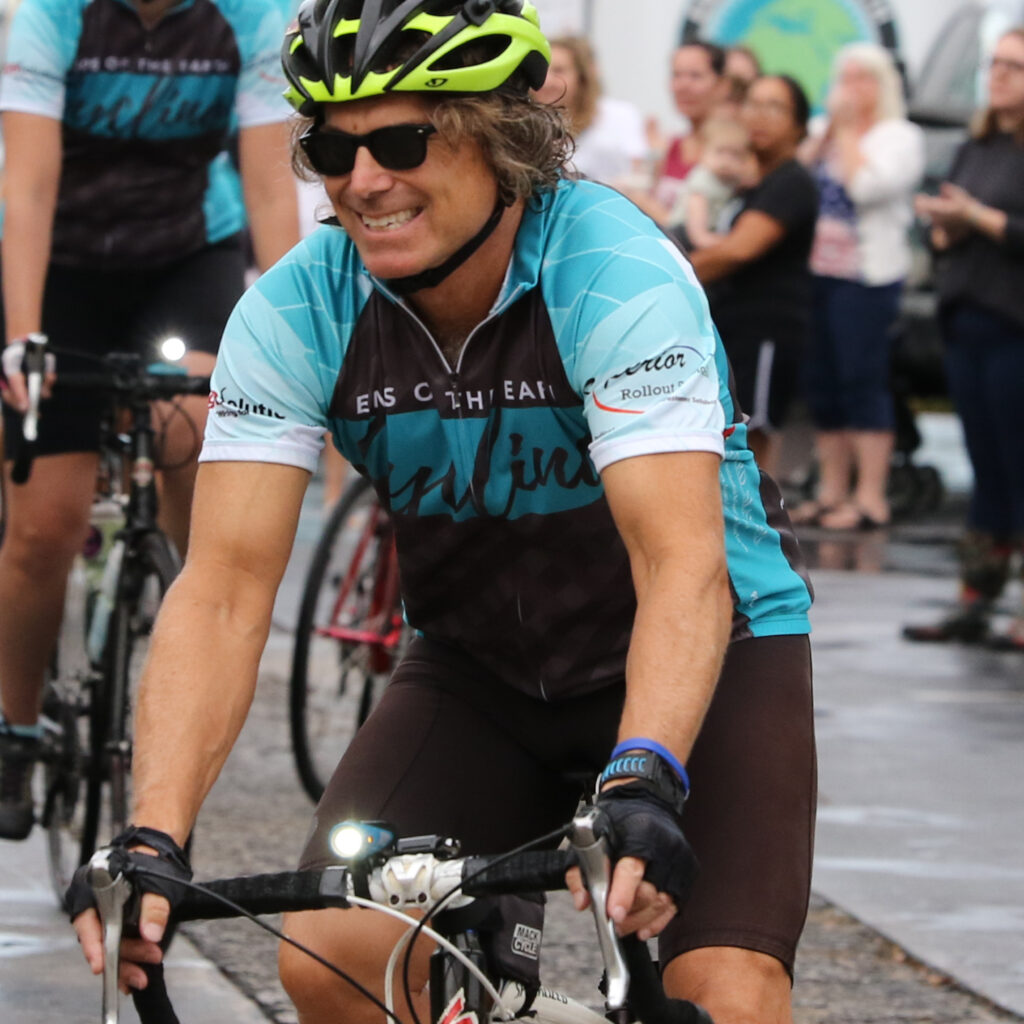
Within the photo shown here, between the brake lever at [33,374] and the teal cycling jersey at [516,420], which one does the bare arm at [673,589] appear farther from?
the brake lever at [33,374]

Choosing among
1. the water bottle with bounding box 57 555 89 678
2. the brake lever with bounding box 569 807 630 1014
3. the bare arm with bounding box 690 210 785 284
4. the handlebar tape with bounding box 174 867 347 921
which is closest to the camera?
the brake lever with bounding box 569 807 630 1014

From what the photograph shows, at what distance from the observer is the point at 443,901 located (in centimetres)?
242

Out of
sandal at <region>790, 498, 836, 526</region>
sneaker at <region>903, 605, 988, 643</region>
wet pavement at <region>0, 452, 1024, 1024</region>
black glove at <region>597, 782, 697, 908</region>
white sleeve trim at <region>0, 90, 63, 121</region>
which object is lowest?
sandal at <region>790, 498, 836, 526</region>

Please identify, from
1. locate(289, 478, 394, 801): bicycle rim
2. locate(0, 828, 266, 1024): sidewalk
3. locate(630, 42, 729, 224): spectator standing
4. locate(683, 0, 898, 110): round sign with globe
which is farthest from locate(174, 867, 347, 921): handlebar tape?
locate(683, 0, 898, 110): round sign with globe

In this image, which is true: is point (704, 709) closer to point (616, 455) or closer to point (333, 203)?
point (616, 455)

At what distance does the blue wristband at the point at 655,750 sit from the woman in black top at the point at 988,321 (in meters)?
6.07

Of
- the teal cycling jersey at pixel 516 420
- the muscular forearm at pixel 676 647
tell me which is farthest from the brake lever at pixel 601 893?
the teal cycling jersey at pixel 516 420

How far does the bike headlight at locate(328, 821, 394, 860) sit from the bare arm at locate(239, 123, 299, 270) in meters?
2.79

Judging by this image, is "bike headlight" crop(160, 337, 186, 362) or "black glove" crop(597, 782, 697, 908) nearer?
"black glove" crop(597, 782, 697, 908)

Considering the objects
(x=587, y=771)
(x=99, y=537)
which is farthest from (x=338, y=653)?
(x=587, y=771)

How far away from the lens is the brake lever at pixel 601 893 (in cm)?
226

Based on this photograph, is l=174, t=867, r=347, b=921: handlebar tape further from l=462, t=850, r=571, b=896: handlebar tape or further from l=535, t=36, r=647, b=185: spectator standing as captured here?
l=535, t=36, r=647, b=185: spectator standing

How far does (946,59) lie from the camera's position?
14.6m

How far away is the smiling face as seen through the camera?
2.94 metres
